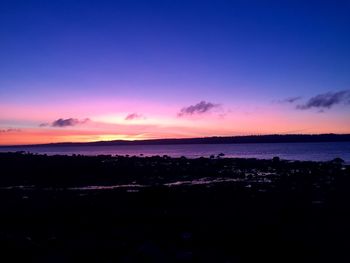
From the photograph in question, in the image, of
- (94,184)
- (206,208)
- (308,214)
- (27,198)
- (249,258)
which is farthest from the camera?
(94,184)

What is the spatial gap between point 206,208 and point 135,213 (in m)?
3.23

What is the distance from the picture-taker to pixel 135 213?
52.2ft

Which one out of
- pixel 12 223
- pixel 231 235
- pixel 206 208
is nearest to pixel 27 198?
pixel 12 223

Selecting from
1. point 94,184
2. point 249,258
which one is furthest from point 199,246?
point 94,184

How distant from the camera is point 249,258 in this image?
32.5 feet

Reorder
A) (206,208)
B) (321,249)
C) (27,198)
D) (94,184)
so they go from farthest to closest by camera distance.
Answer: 1. (94,184)
2. (27,198)
3. (206,208)
4. (321,249)

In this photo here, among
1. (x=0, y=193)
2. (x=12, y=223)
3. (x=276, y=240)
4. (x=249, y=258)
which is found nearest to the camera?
(x=249, y=258)

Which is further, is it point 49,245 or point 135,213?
point 135,213

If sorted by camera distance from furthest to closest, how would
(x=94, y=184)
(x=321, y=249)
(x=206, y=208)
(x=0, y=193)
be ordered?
(x=94, y=184) < (x=0, y=193) < (x=206, y=208) < (x=321, y=249)

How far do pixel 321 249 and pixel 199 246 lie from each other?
3.38 meters

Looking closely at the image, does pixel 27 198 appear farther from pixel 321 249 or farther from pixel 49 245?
pixel 321 249

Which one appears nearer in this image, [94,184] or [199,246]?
[199,246]

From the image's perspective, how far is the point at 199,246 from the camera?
1084 cm

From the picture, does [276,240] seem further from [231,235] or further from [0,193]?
[0,193]
